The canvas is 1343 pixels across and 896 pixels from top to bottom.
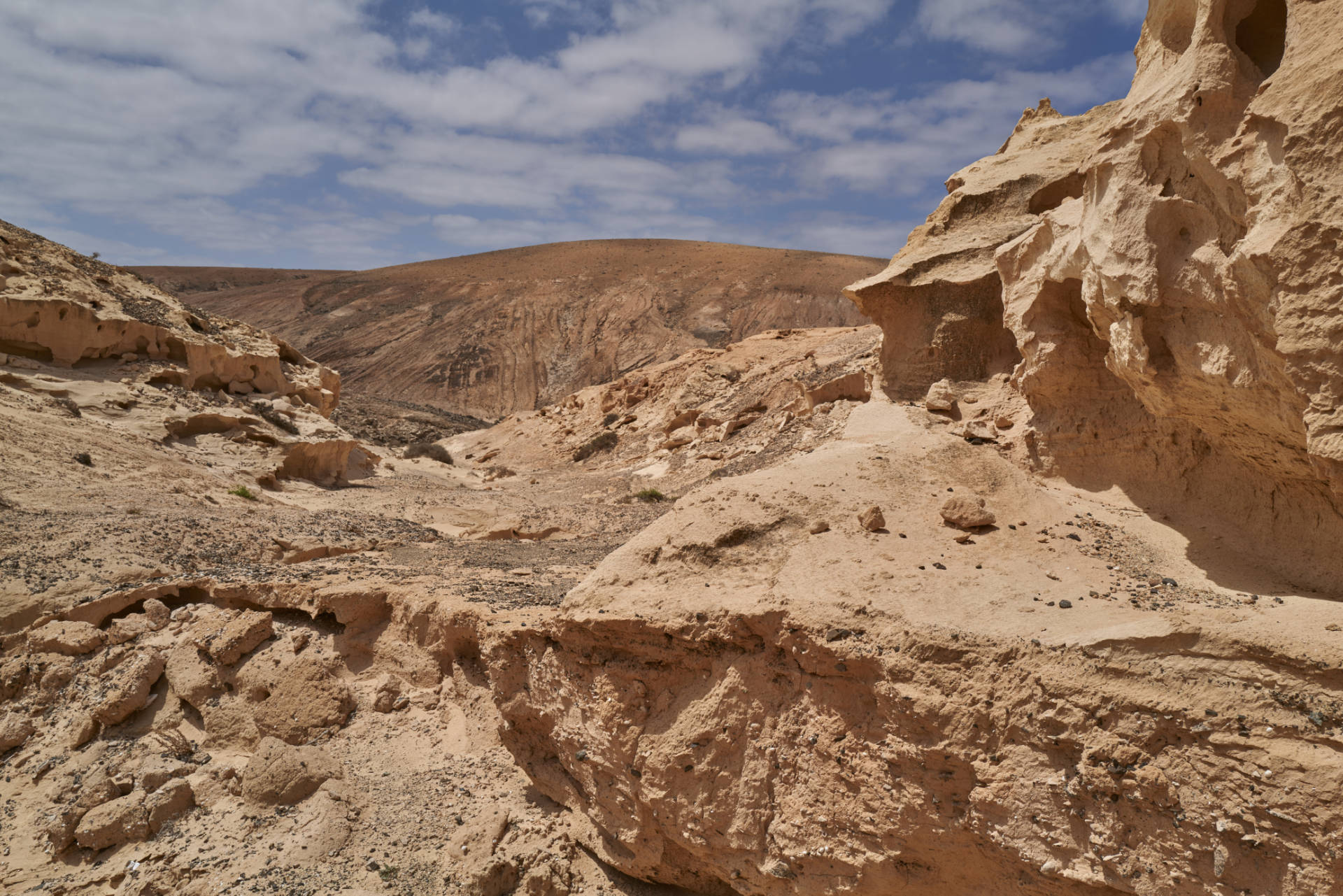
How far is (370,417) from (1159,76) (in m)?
24.3

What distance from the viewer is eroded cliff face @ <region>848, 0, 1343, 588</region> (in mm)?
2727

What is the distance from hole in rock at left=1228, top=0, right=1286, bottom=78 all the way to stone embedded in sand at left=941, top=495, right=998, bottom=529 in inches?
92.2

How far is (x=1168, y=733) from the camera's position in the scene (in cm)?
266

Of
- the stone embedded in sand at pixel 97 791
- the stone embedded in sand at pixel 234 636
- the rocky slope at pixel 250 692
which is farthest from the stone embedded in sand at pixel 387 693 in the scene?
the stone embedded in sand at pixel 97 791

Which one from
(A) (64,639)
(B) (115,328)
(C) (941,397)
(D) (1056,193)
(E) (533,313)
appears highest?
(E) (533,313)

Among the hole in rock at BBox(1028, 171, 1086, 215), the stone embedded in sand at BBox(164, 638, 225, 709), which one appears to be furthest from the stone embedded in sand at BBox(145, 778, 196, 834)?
the hole in rock at BBox(1028, 171, 1086, 215)

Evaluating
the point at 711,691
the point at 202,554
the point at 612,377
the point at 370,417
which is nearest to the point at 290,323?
the point at 612,377

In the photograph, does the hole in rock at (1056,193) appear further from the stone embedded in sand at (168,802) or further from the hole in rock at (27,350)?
the hole in rock at (27,350)

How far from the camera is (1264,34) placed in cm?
344

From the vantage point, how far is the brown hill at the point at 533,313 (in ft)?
129

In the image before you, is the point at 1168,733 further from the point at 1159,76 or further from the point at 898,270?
the point at 898,270

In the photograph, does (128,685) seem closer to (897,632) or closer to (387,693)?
(387,693)

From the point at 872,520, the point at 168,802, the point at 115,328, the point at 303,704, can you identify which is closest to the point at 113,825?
the point at 168,802

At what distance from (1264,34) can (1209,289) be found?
124 centimetres
